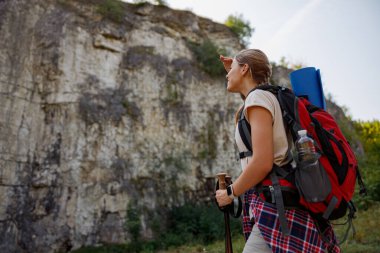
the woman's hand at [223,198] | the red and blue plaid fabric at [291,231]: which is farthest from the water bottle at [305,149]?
the woman's hand at [223,198]

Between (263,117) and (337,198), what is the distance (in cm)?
54

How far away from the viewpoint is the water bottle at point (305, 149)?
158 cm

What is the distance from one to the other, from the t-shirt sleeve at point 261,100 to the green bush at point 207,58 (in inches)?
452

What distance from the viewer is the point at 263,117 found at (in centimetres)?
171

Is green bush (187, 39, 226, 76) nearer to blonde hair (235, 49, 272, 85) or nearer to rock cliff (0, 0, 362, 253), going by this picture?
rock cliff (0, 0, 362, 253)

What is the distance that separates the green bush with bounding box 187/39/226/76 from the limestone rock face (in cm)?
28

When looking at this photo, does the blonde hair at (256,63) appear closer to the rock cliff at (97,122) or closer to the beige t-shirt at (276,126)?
the beige t-shirt at (276,126)

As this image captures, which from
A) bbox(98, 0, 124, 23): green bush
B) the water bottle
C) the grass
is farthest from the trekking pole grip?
bbox(98, 0, 124, 23): green bush

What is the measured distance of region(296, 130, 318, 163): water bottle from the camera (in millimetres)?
1576

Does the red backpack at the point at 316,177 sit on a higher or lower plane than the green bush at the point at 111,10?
lower

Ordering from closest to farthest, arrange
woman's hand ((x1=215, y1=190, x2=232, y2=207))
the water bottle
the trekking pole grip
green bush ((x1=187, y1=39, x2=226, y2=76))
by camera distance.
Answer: the water bottle, woman's hand ((x1=215, y1=190, x2=232, y2=207)), the trekking pole grip, green bush ((x1=187, y1=39, x2=226, y2=76))

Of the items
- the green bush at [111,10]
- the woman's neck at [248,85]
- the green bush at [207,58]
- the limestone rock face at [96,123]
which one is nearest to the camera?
the woman's neck at [248,85]

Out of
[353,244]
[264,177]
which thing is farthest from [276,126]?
[353,244]

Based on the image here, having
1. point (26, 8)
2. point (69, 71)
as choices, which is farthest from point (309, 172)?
point (26, 8)
